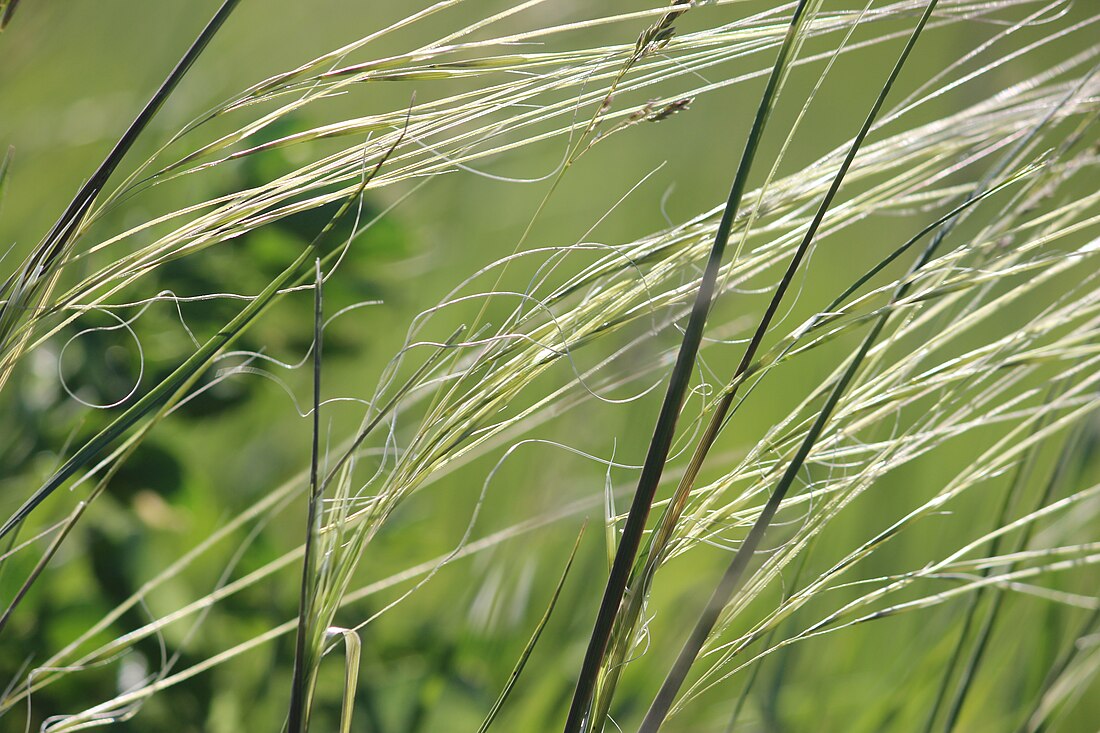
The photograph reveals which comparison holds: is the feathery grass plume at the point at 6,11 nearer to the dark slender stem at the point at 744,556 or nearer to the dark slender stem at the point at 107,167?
the dark slender stem at the point at 107,167

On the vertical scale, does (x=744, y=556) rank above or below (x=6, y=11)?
below

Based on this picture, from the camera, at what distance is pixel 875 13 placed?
30 cm

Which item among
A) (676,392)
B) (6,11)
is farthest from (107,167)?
(676,392)

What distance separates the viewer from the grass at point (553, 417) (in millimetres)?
270

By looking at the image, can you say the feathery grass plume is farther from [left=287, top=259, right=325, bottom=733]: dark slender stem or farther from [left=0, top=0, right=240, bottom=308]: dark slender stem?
[left=287, top=259, right=325, bottom=733]: dark slender stem

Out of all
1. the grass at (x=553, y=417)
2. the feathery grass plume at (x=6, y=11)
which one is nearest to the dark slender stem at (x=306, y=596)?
the grass at (x=553, y=417)

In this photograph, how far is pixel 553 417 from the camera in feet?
1.30

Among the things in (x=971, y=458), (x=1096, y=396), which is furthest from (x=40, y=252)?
(x=971, y=458)

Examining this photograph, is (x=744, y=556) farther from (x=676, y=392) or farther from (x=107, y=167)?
(x=107, y=167)

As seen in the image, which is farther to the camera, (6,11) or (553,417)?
(553,417)

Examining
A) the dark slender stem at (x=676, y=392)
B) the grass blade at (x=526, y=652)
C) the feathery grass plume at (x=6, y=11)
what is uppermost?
the feathery grass plume at (x=6, y=11)

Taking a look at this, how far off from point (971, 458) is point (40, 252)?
0.82 metres

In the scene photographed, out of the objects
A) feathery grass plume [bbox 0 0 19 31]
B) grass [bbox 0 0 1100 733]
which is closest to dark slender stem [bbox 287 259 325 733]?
grass [bbox 0 0 1100 733]

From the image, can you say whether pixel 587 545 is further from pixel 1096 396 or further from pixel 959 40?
pixel 959 40
